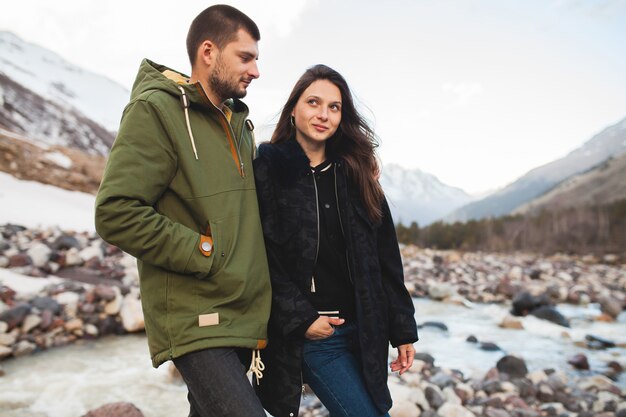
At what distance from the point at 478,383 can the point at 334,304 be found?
450cm

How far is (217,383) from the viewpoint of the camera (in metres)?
1.75

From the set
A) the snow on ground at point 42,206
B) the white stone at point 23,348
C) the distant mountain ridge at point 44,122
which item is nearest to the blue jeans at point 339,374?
the white stone at point 23,348

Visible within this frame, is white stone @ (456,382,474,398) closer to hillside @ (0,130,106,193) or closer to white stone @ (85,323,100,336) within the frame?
white stone @ (85,323,100,336)

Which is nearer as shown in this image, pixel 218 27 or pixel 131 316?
pixel 218 27

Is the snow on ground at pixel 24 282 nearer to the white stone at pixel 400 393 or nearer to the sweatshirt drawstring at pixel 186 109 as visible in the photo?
the white stone at pixel 400 393

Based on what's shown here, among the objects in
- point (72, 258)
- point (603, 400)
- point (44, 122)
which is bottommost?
point (603, 400)

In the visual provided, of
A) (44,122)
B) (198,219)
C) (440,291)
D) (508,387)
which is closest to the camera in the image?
(198,219)

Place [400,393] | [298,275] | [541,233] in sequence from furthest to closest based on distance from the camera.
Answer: [541,233]
[400,393]
[298,275]

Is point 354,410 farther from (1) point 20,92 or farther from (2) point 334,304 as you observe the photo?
(1) point 20,92

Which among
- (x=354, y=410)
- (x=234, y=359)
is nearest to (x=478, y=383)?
(x=354, y=410)

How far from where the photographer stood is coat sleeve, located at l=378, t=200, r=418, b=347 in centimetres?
236

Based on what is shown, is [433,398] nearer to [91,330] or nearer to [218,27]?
[218,27]

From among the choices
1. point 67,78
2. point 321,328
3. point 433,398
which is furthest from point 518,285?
point 67,78

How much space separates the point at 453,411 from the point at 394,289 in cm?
282
